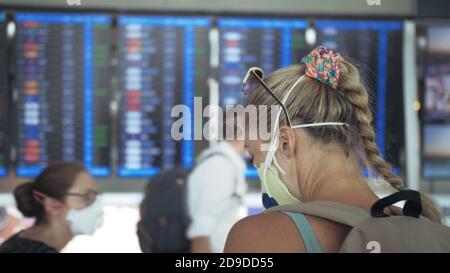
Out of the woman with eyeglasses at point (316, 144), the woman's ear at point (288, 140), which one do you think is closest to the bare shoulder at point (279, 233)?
the woman with eyeglasses at point (316, 144)

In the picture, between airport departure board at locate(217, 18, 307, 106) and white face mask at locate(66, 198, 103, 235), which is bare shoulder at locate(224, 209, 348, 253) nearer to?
white face mask at locate(66, 198, 103, 235)

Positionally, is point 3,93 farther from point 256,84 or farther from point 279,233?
point 279,233

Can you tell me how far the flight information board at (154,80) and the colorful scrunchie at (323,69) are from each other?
879mm

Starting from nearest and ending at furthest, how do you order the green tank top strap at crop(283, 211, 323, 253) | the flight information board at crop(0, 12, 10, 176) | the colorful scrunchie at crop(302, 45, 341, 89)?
the green tank top strap at crop(283, 211, 323, 253) → the colorful scrunchie at crop(302, 45, 341, 89) → the flight information board at crop(0, 12, 10, 176)

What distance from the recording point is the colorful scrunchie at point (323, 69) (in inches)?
47.3

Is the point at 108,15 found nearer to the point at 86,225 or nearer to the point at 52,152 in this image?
the point at 52,152

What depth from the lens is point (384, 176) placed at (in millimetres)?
1351

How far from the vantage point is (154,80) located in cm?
212

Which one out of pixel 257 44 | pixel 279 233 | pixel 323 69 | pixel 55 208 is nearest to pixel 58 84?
pixel 55 208

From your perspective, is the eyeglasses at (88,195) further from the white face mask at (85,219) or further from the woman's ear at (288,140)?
the woman's ear at (288,140)

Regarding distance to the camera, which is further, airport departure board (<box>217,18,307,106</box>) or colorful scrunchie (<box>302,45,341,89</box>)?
airport departure board (<box>217,18,307,106</box>)

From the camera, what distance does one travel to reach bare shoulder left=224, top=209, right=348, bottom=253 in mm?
1016

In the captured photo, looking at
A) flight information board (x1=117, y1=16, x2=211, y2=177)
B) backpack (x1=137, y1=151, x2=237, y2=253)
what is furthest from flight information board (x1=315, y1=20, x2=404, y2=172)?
backpack (x1=137, y1=151, x2=237, y2=253)
